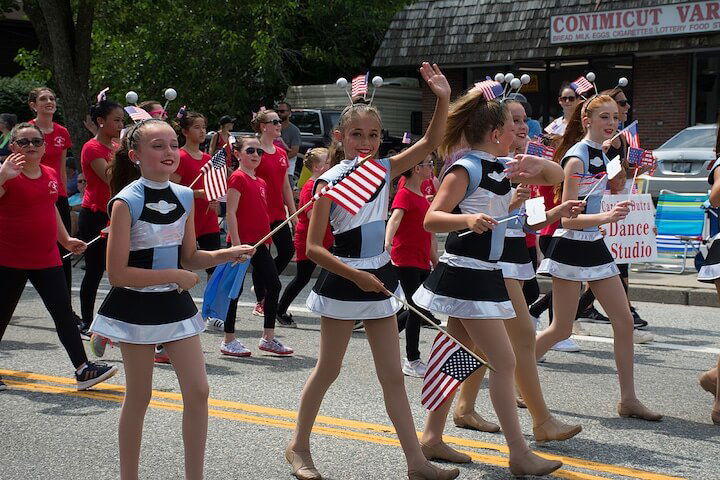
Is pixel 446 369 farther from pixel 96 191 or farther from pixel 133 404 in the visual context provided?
pixel 96 191

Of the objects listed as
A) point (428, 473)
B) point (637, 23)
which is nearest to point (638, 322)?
point (428, 473)

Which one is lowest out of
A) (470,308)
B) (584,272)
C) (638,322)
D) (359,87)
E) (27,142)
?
(638,322)

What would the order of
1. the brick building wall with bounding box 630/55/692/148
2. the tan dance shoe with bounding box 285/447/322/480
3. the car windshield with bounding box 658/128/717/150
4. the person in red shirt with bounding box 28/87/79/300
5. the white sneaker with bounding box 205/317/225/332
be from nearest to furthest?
the tan dance shoe with bounding box 285/447/322/480 < the white sneaker with bounding box 205/317/225/332 < the person in red shirt with bounding box 28/87/79/300 < the car windshield with bounding box 658/128/717/150 < the brick building wall with bounding box 630/55/692/148

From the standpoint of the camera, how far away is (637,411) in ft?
20.4

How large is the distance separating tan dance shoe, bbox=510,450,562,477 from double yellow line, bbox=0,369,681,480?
0.72 ft

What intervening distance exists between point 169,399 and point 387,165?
2710mm

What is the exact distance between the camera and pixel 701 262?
257 inches

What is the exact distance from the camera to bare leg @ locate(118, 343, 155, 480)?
4.45m

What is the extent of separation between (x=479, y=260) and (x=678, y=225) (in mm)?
8698

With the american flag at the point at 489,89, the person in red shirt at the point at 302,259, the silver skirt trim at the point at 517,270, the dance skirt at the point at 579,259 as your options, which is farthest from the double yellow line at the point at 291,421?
the person in red shirt at the point at 302,259

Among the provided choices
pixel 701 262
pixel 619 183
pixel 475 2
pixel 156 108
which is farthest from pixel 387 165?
pixel 475 2

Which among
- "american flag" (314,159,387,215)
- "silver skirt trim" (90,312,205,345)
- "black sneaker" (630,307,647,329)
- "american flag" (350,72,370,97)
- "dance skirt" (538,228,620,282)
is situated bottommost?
"black sneaker" (630,307,647,329)

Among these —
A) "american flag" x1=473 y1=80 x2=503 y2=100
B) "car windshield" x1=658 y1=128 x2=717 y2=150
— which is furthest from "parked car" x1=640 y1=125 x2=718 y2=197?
"american flag" x1=473 y1=80 x2=503 y2=100

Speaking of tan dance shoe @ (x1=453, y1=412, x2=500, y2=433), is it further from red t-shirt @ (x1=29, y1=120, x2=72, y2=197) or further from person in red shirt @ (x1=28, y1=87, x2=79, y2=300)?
red t-shirt @ (x1=29, y1=120, x2=72, y2=197)
